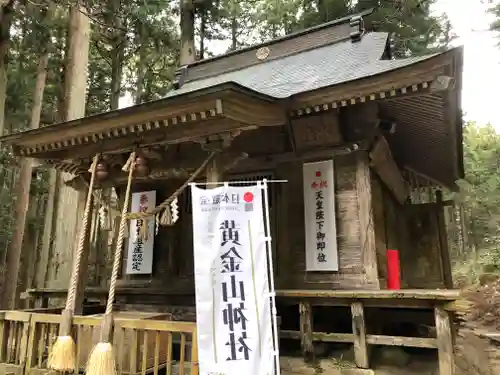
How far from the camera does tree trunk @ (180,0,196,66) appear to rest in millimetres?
13539

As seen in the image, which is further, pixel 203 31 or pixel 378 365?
pixel 203 31

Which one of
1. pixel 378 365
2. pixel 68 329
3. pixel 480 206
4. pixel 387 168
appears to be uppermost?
pixel 480 206

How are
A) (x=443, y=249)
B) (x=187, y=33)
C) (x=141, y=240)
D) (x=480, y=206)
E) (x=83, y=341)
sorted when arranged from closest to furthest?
(x=83, y=341) < (x=141, y=240) < (x=443, y=249) < (x=187, y=33) < (x=480, y=206)

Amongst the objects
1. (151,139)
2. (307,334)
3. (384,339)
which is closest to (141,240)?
(151,139)

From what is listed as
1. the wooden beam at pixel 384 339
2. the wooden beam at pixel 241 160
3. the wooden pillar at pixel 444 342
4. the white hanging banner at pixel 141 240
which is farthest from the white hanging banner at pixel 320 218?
the white hanging banner at pixel 141 240

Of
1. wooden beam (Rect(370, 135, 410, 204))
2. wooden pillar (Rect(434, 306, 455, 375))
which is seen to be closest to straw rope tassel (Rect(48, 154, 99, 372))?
wooden pillar (Rect(434, 306, 455, 375))

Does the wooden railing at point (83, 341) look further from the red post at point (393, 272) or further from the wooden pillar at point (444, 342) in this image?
the red post at point (393, 272)

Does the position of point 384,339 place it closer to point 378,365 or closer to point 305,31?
point 378,365

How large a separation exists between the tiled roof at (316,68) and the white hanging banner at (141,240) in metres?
Answer: 2.34

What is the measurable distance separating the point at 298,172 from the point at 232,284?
3150 mm

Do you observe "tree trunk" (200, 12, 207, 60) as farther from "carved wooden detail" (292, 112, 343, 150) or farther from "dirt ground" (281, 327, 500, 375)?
"dirt ground" (281, 327, 500, 375)

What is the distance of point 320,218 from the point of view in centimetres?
661

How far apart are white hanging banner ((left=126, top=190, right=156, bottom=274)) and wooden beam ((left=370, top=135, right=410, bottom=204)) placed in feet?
14.4

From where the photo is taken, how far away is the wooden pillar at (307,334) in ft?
19.3
